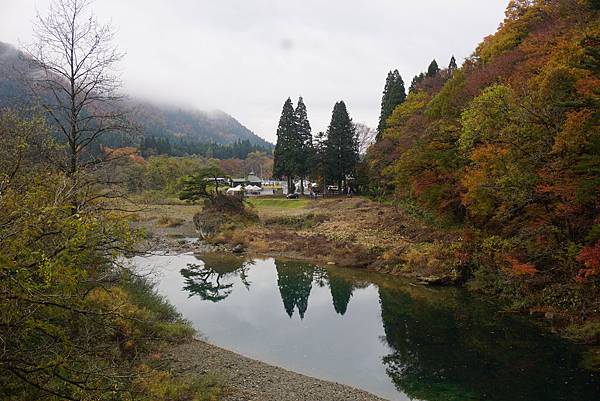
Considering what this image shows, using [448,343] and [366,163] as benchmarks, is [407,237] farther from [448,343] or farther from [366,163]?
[366,163]

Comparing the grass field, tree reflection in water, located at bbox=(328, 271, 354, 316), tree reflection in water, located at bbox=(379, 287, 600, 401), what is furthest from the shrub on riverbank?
the grass field

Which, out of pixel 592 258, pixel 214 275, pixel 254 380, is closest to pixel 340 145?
pixel 214 275

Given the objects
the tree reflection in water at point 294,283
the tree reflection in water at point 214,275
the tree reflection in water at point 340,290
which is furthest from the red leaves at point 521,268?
the tree reflection in water at point 214,275

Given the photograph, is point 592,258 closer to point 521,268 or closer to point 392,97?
point 521,268

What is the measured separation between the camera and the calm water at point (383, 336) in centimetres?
1152

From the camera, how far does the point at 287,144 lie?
52562 mm

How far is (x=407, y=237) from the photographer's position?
29.4 metres

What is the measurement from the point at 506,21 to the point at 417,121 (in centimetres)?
928

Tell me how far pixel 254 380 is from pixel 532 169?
12.5 meters

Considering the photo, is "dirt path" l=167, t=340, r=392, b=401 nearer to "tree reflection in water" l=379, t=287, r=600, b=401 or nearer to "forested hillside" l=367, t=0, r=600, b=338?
"tree reflection in water" l=379, t=287, r=600, b=401

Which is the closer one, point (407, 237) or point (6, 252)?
point (6, 252)

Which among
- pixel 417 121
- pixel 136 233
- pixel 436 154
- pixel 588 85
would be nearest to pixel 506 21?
pixel 417 121

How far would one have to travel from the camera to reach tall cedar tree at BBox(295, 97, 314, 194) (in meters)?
52.3

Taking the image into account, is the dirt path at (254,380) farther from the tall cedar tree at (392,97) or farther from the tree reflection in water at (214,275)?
the tall cedar tree at (392,97)
